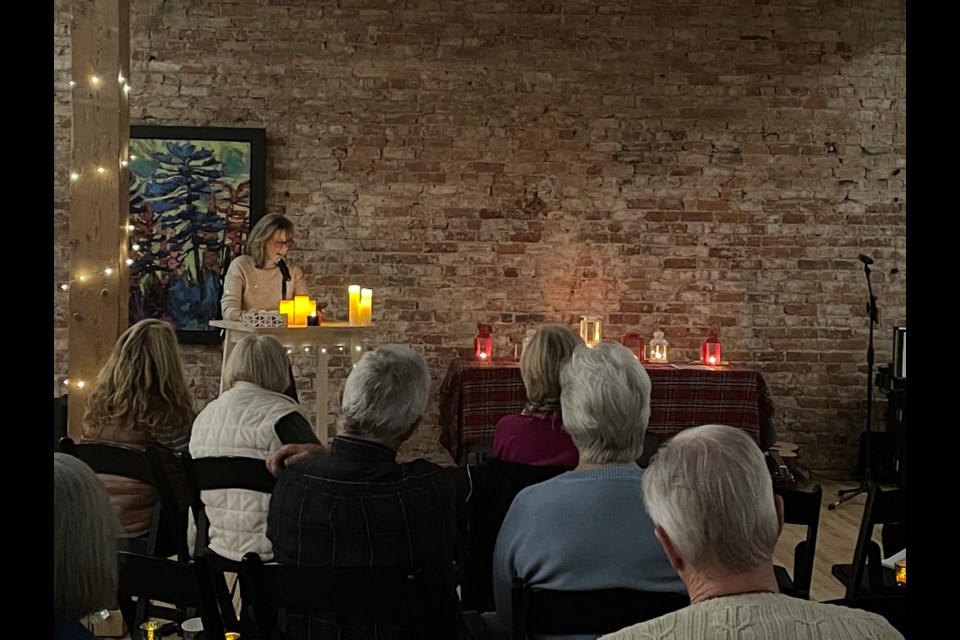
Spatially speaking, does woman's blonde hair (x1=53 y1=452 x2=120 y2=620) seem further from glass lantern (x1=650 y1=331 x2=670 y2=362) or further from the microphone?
glass lantern (x1=650 y1=331 x2=670 y2=362)

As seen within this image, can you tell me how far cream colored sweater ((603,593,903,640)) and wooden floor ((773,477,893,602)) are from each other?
3.16 meters

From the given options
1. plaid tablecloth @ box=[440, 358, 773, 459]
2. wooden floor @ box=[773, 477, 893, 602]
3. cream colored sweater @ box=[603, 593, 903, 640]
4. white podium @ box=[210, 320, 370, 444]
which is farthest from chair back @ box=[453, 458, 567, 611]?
plaid tablecloth @ box=[440, 358, 773, 459]

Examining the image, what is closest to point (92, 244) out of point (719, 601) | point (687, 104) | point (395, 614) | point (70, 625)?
point (395, 614)

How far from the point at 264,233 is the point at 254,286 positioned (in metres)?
0.36

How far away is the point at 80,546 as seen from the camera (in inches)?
55.2

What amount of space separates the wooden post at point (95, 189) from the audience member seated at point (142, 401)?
2.68ft

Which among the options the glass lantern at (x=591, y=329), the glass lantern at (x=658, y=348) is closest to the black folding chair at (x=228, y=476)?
the glass lantern at (x=591, y=329)

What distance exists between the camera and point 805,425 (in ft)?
24.5

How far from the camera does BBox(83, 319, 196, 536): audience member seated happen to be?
3551 millimetres

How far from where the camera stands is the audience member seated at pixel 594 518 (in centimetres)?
217
